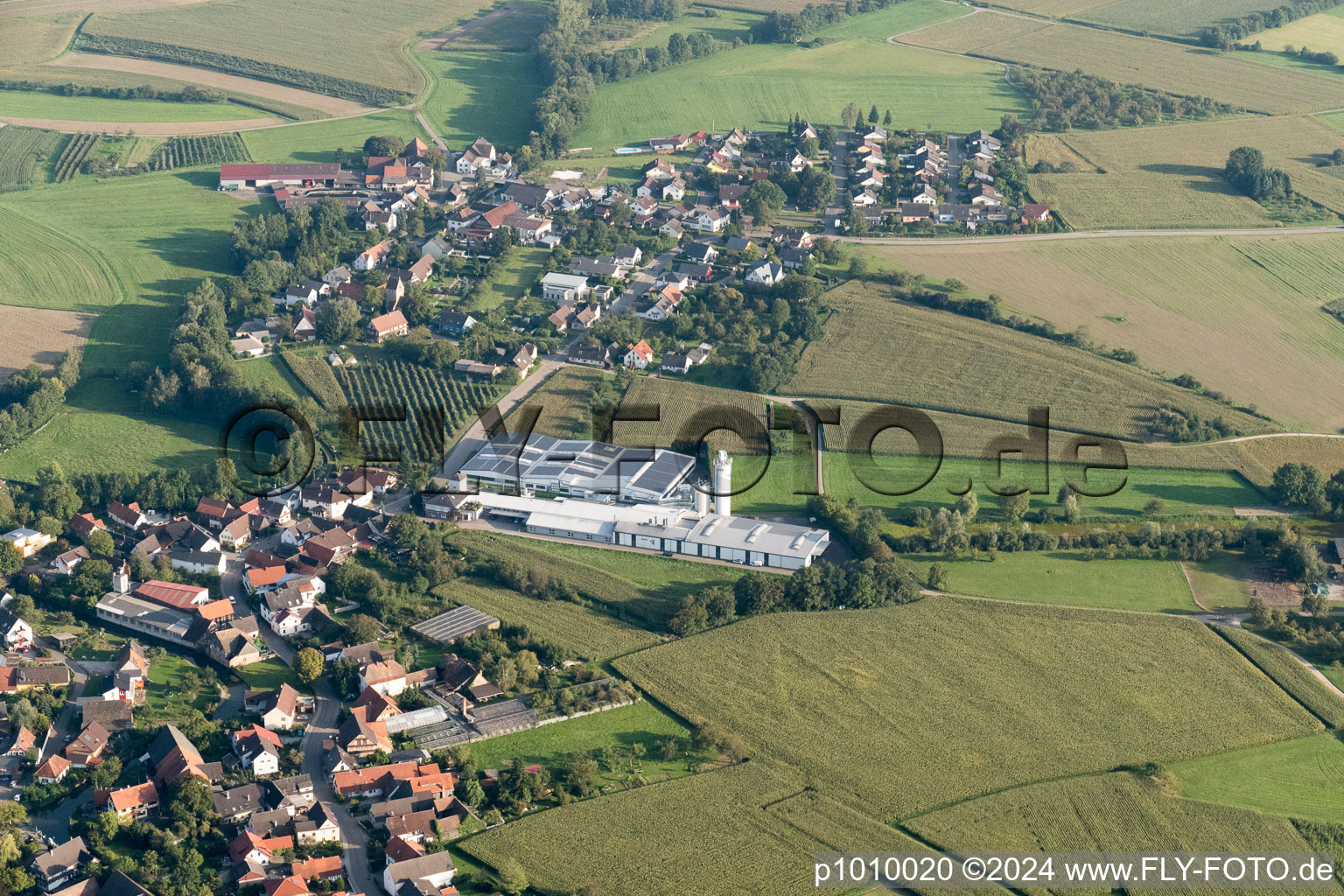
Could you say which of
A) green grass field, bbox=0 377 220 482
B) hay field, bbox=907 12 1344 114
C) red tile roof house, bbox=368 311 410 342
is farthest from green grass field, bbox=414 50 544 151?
green grass field, bbox=0 377 220 482

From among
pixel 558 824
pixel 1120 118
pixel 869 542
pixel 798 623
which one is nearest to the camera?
pixel 558 824

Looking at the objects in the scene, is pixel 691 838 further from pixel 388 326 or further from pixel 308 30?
pixel 308 30

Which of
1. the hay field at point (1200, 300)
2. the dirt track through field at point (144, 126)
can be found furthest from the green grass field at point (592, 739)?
the dirt track through field at point (144, 126)

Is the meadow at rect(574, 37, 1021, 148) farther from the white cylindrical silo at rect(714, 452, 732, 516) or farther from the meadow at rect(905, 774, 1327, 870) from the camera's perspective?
the meadow at rect(905, 774, 1327, 870)

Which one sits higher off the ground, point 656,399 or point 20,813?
point 656,399

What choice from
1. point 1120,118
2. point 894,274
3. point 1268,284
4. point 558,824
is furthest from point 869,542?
point 1120,118

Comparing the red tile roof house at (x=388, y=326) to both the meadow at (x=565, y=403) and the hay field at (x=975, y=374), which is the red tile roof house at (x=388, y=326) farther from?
the hay field at (x=975, y=374)

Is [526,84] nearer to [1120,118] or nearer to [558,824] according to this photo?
[1120,118]
